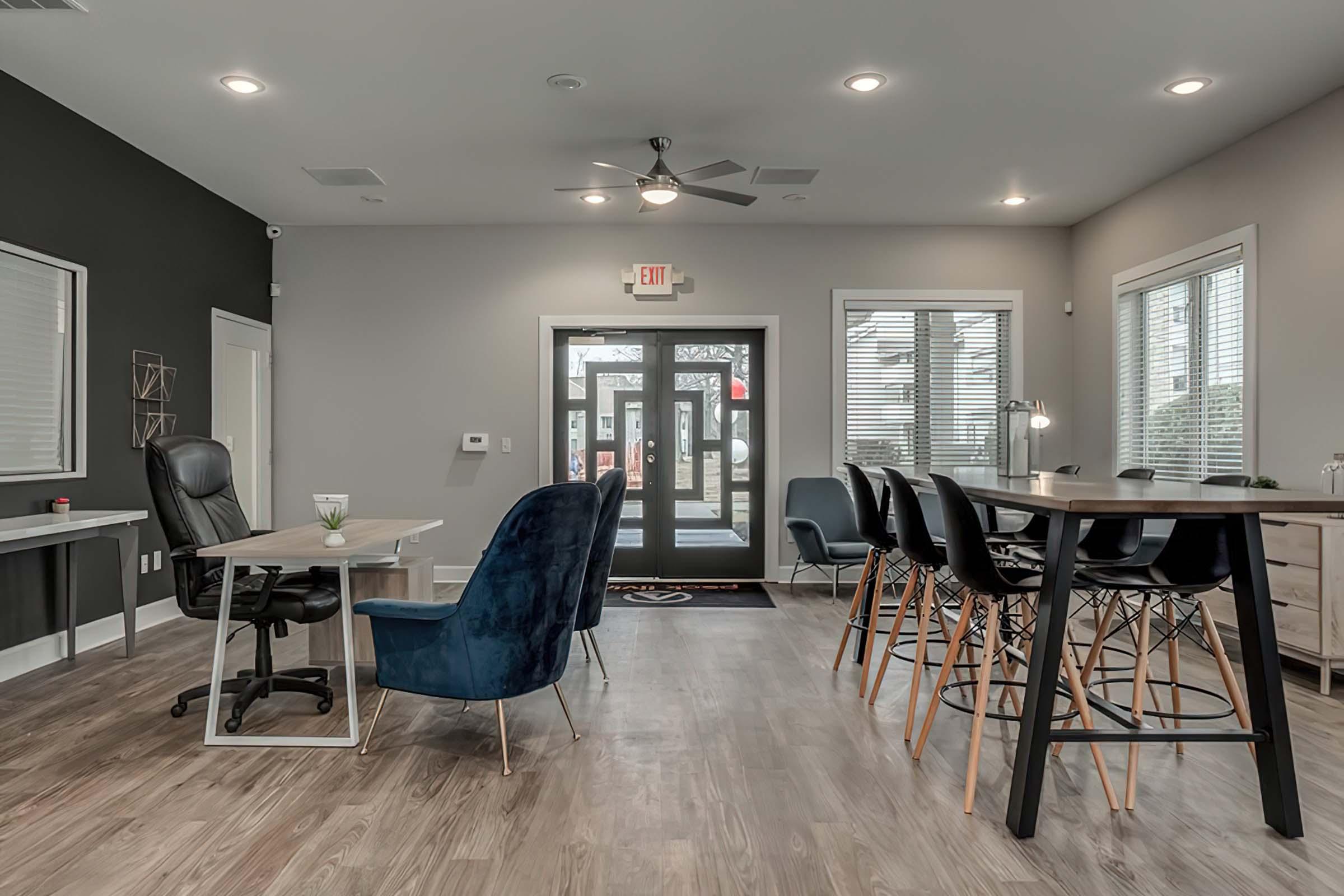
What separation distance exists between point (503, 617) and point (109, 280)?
139 inches

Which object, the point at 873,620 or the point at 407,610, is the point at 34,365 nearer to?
the point at 407,610

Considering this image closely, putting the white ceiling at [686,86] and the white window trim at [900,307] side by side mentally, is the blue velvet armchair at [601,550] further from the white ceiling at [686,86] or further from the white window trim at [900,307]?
the white window trim at [900,307]

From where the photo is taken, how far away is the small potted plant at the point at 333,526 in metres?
3.08

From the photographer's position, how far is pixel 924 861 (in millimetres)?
2170

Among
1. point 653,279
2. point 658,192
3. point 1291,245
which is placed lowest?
point 1291,245

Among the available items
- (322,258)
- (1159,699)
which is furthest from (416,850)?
(322,258)

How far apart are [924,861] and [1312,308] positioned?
3713 millimetres

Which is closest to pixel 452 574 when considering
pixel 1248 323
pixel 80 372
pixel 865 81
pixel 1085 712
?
pixel 80 372

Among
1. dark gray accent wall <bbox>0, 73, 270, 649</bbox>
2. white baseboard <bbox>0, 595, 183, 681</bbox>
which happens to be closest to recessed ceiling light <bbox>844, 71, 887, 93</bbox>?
dark gray accent wall <bbox>0, 73, 270, 649</bbox>

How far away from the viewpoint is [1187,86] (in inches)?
158

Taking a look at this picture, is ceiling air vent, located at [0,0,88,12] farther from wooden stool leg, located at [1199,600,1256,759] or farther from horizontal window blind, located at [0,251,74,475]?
wooden stool leg, located at [1199,600,1256,759]

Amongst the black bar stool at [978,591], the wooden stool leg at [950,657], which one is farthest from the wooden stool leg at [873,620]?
the black bar stool at [978,591]

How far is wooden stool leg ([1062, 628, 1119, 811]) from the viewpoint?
8.07 feet

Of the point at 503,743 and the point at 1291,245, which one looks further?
the point at 1291,245
